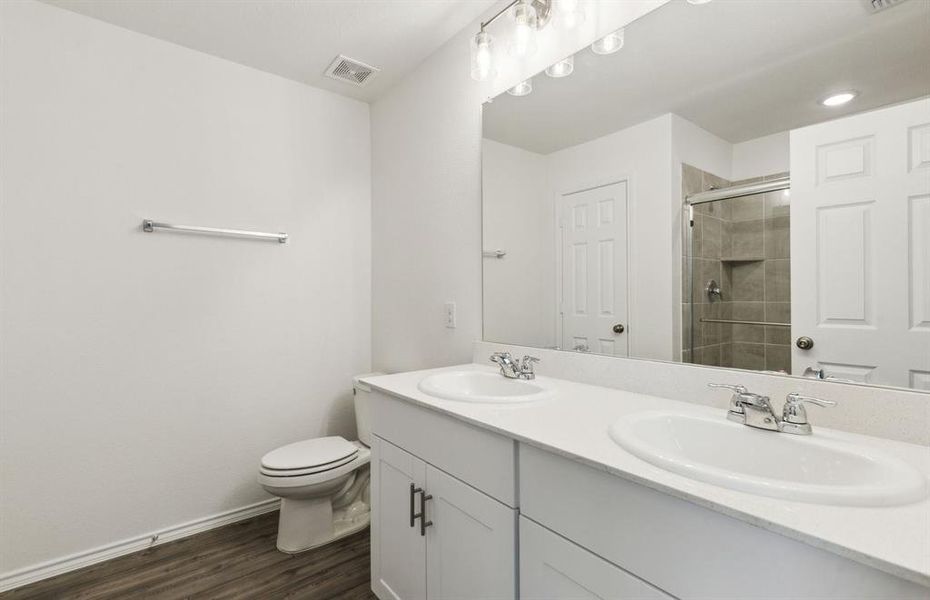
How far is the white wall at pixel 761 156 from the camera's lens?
105 centimetres

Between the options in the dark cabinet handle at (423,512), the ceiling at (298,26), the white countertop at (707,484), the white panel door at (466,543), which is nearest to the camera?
the white countertop at (707,484)

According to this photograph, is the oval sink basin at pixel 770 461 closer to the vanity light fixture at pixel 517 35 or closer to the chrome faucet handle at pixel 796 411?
the chrome faucet handle at pixel 796 411

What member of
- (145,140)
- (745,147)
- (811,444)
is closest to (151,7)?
(145,140)

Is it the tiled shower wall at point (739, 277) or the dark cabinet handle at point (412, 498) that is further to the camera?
the dark cabinet handle at point (412, 498)

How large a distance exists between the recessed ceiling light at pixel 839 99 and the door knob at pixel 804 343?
542 millimetres

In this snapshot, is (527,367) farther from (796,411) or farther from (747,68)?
(747,68)

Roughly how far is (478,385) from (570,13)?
4.46 feet

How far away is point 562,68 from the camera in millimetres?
1541

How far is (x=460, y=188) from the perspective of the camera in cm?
199

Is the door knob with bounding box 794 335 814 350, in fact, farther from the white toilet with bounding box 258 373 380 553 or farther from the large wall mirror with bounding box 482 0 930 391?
the white toilet with bounding box 258 373 380 553

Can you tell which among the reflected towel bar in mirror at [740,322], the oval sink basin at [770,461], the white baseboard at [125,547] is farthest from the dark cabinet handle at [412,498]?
the white baseboard at [125,547]

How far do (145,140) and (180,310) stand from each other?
0.79 metres

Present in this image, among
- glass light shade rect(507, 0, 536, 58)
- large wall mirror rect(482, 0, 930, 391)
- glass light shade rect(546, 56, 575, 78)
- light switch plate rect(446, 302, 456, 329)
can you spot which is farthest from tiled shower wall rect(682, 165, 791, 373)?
light switch plate rect(446, 302, 456, 329)

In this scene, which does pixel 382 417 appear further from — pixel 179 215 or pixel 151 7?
pixel 151 7
